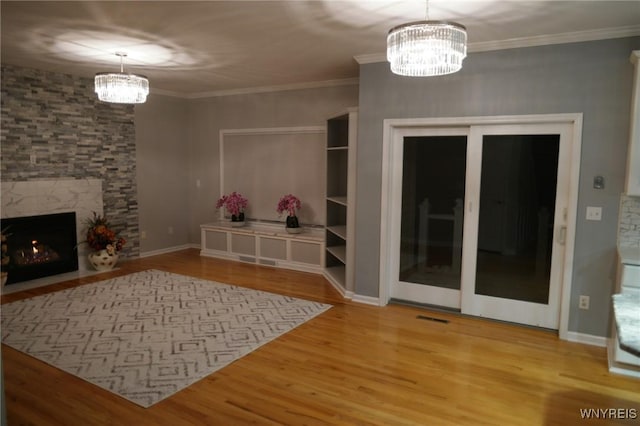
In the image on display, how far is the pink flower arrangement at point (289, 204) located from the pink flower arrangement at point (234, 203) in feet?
2.83

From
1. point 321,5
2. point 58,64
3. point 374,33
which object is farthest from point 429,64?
point 58,64

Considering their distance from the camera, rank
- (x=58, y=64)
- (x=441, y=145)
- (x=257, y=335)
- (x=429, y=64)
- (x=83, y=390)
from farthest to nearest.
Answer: (x=58, y=64) → (x=441, y=145) → (x=257, y=335) → (x=83, y=390) → (x=429, y=64)

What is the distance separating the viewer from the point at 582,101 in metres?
3.67

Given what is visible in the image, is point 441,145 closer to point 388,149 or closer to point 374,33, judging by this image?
point 388,149

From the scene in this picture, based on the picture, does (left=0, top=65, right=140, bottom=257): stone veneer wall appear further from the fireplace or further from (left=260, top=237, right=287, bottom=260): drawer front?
(left=260, top=237, right=287, bottom=260): drawer front

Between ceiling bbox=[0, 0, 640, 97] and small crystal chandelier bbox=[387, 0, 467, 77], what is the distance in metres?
0.60

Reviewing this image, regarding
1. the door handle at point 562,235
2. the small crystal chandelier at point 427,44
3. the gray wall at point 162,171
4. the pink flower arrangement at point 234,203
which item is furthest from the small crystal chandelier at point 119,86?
the door handle at point 562,235

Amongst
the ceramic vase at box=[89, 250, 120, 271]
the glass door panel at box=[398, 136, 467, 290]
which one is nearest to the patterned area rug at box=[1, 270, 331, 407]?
the ceramic vase at box=[89, 250, 120, 271]

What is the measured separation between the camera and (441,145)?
14.5 feet

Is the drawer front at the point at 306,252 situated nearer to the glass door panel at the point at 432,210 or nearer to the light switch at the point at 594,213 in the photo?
the glass door panel at the point at 432,210

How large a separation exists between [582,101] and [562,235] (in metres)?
1.17

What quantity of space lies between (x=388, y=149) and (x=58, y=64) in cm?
399

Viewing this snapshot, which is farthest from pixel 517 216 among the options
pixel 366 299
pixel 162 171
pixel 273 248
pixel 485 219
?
pixel 162 171

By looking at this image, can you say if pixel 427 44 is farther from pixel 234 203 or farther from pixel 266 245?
pixel 234 203
